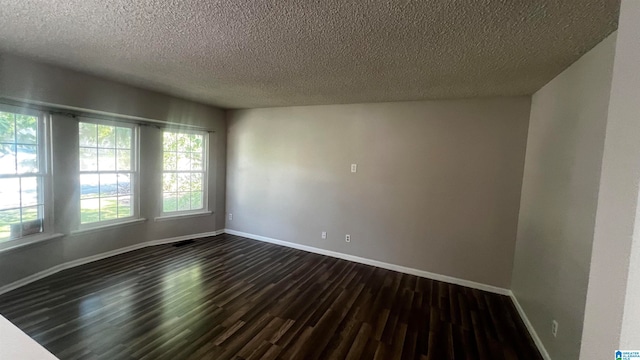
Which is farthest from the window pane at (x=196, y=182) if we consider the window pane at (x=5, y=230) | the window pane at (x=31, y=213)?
the window pane at (x=5, y=230)

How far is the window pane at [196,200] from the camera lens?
15.7ft

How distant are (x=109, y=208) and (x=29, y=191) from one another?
895 mm

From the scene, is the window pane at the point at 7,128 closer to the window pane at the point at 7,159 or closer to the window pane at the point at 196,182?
the window pane at the point at 7,159

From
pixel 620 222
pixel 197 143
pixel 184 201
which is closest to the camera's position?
pixel 620 222

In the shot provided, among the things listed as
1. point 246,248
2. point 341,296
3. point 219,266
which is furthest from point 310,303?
point 246,248

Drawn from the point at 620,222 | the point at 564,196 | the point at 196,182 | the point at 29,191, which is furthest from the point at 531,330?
the point at 29,191

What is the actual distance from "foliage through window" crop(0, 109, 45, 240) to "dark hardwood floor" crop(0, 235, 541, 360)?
68 cm

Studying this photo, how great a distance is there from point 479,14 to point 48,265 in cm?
486

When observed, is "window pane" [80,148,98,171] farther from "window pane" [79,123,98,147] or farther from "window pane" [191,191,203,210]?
"window pane" [191,191,203,210]

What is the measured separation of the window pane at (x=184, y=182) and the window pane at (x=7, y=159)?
1.98 meters

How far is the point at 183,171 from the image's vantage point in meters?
4.59

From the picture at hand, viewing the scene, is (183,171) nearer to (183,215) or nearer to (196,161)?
(196,161)

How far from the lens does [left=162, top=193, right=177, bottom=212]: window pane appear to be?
437cm

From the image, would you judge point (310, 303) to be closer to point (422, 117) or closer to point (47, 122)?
point (422, 117)
